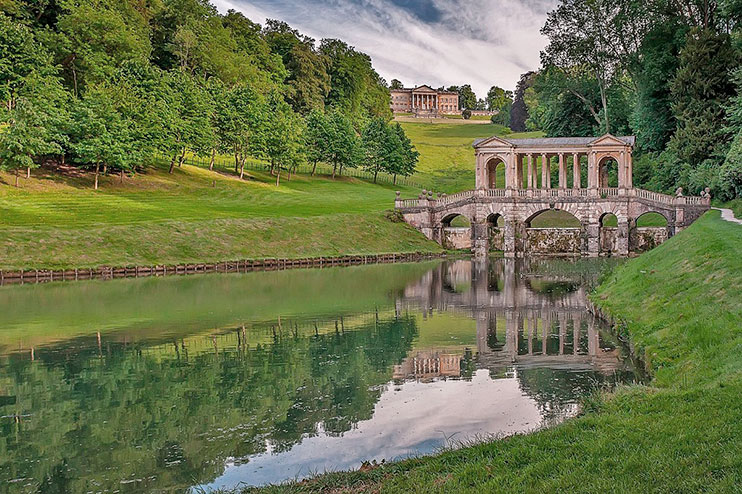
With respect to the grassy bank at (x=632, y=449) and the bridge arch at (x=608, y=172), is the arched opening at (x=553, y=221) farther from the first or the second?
the grassy bank at (x=632, y=449)

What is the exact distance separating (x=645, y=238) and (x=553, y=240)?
26.1 feet

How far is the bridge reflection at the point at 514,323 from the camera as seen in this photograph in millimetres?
19906

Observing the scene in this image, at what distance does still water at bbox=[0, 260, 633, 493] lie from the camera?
12492mm

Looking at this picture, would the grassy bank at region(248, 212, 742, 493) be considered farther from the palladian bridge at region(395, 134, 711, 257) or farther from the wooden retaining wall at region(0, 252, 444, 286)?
the palladian bridge at region(395, 134, 711, 257)

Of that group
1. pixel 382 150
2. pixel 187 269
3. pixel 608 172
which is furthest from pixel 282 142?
pixel 608 172

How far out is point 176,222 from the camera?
177ft

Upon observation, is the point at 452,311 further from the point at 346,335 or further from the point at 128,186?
the point at 128,186

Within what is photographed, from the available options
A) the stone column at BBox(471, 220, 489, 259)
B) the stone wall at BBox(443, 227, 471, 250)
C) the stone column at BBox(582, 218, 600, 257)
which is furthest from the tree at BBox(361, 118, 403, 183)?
the stone column at BBox(582, 218, 600, 257)

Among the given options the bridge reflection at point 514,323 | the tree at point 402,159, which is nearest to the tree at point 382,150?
the tree at point 402,159

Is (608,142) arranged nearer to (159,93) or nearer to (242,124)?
(242,124)

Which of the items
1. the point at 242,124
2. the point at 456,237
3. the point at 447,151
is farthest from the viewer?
the point at 447,151

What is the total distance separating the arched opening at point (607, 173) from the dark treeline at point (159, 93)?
29.2 metres

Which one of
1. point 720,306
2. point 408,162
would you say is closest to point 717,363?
point 720,306

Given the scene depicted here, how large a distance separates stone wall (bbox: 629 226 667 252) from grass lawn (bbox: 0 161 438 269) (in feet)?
57.6
